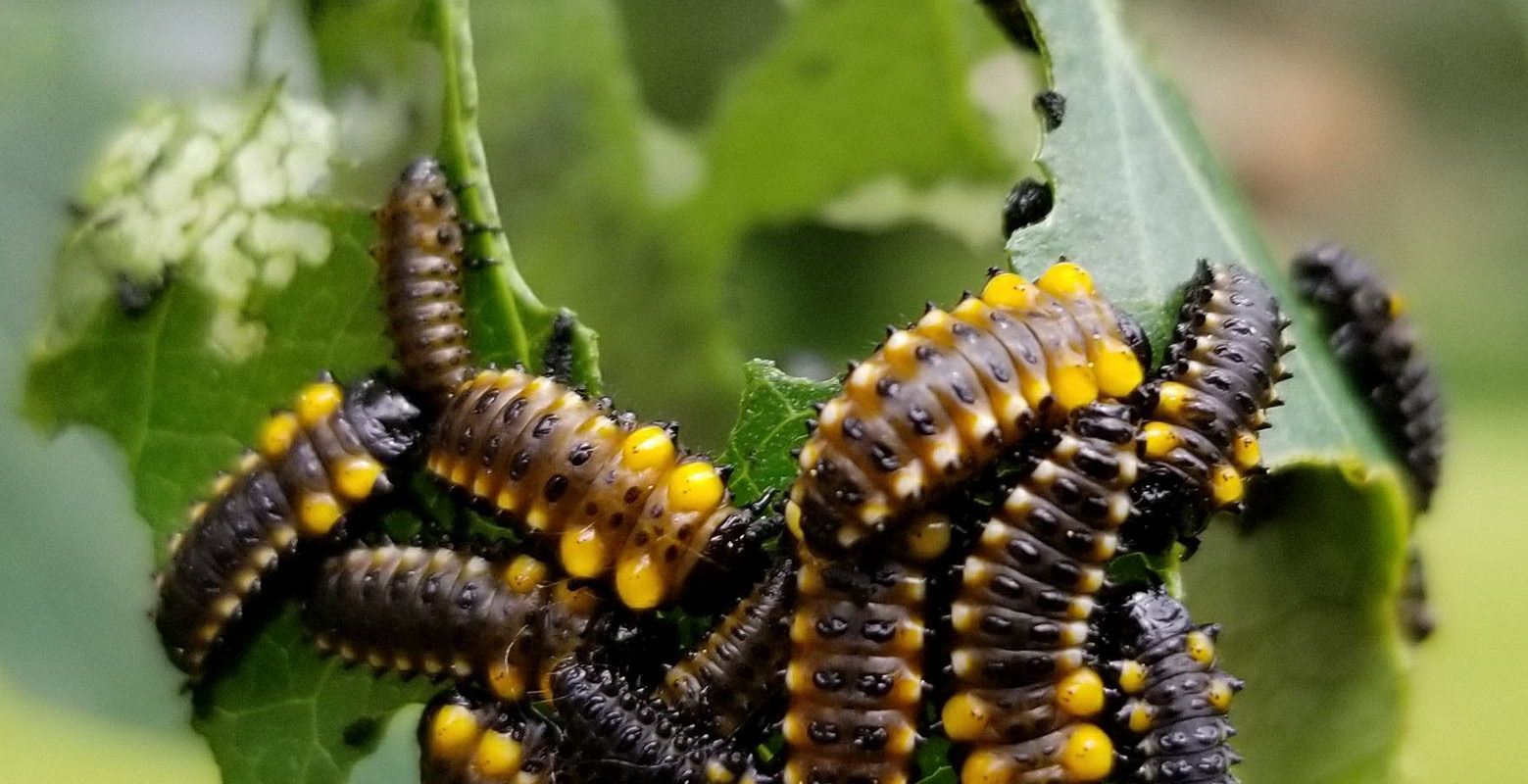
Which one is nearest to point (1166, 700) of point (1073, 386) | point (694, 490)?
point (1073, 386)

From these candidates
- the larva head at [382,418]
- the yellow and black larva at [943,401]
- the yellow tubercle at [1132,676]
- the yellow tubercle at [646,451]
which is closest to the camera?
the yellow and black larva at [943,401]

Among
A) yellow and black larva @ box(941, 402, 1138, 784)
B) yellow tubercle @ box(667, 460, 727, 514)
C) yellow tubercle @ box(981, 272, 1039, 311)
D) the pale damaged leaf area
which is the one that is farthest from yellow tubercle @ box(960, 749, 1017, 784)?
the pale damaged leaf area

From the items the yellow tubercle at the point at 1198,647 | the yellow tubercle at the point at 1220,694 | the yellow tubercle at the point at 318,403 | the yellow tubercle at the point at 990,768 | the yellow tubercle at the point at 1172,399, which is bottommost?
the yellow tubercle at the point at 318,403

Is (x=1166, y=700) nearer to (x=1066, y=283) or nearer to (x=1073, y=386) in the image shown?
(x=1073, y=386)

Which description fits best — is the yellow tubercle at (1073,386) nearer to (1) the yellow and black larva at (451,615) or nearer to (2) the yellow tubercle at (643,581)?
(2) the yellow tubercle at (643,581)

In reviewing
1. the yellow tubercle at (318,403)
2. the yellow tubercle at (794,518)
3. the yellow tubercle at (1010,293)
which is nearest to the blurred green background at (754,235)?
the yellow tubercle at (318,403)

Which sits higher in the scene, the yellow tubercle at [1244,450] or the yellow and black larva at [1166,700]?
the yellow tubercle at [1244,450]

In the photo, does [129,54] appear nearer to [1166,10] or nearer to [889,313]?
[889,313]

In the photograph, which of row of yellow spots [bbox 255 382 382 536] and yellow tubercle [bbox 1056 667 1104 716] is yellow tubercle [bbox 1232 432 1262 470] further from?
row of yellow spots [bbox 255 382 382 536]
